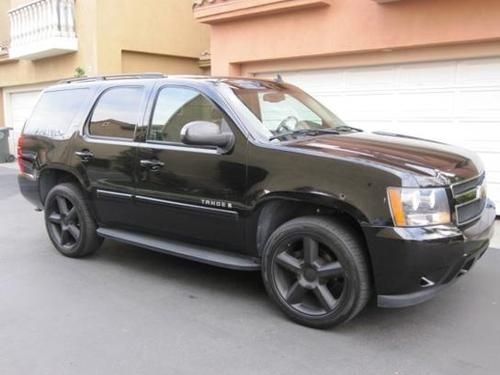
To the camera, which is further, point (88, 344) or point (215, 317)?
point (215, 317)

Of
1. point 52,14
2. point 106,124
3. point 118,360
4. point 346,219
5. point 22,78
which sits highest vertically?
point 52,14

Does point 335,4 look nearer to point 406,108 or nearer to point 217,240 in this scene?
point 406,108

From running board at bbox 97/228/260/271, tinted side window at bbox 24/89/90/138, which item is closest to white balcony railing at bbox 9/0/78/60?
tinted side window at bbox 24/89/90/138

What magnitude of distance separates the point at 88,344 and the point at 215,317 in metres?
0.99

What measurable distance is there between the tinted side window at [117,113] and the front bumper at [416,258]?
2.58 m

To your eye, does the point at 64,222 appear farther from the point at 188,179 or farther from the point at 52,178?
the point at 188,179

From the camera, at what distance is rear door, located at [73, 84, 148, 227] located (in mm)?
4832

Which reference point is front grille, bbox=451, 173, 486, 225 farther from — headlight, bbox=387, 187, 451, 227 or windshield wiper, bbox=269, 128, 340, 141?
windshield wiper, bbox=269, 128, 340, 141

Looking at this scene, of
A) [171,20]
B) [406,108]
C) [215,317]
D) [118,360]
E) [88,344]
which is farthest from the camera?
[171,20]

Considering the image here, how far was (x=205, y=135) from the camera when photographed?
4.08 meters

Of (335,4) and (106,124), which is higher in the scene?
(335,4)

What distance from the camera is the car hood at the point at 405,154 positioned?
3.48m

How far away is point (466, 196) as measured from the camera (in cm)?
369

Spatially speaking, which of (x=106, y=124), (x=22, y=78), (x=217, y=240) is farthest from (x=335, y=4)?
(x=22, y=78)
